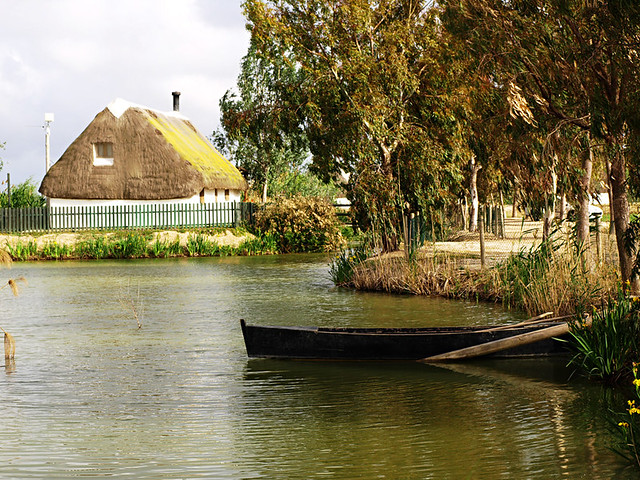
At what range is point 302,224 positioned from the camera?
41.3 metres

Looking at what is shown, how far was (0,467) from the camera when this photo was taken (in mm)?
8117

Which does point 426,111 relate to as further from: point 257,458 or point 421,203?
point 257,458

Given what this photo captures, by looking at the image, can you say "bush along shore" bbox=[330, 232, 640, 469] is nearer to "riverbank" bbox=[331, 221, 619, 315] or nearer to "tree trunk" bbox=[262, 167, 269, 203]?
"riverbank" bbox=[331, 221, 619, 315]

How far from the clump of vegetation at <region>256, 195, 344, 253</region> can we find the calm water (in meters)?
22.4

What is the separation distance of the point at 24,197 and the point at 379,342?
43697 millimetres

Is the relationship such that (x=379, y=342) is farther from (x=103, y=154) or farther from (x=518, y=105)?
(x=103, y=154)

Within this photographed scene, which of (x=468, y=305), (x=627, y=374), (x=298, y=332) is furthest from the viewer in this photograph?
(x=468, y=305)

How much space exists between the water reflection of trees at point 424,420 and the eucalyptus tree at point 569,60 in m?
3.47

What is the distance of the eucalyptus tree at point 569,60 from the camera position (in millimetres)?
12250

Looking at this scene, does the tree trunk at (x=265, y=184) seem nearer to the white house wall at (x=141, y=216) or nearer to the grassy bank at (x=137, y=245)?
the white house wall at (x=141, y=216)

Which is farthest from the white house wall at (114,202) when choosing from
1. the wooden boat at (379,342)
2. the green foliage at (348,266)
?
the wooden boat at (379,342)

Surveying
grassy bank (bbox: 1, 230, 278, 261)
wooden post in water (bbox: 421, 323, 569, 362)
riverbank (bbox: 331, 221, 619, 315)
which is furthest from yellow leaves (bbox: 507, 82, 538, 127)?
grassy bank (bbox: 1, 230, 278, 261)

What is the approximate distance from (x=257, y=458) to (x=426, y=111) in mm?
21325

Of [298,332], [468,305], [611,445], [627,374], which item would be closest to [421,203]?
[468,305]
